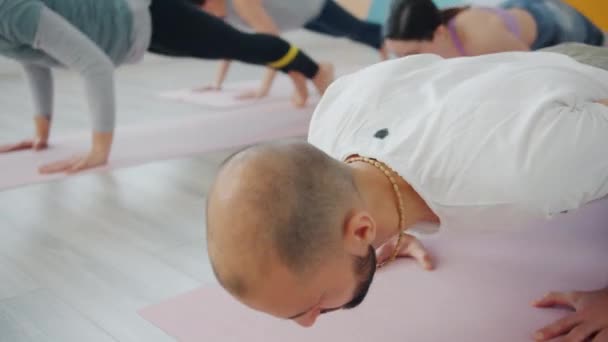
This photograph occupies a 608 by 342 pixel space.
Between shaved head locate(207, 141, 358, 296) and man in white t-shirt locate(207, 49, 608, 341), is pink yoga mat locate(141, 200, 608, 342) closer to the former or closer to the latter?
man in white t-shirt locate(207, 49, 608, 341)

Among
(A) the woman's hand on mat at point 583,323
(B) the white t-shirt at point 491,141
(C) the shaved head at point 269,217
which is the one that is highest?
(C) the shaved head at point 269,217

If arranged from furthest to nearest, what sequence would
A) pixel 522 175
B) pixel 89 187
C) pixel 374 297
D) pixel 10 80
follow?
1. pixel 10 80
2. pixel 89 187
3. pixel 374 297
4. pixel 522 175

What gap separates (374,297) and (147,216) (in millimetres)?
650

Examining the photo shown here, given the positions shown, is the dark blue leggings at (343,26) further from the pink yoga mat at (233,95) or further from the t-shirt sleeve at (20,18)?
the t-shirt sleeve at (20,18)

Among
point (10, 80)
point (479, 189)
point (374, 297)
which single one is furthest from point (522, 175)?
point (10, 80)

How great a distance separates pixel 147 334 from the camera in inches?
43.1

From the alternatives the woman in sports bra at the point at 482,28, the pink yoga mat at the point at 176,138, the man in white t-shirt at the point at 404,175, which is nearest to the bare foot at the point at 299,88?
the pink yoga mat at the point at 176,138

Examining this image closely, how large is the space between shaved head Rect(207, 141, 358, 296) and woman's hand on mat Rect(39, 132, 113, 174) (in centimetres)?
132

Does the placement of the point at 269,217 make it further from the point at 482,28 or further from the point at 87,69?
the point at 482,28

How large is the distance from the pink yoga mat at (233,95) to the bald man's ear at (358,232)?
2.07m

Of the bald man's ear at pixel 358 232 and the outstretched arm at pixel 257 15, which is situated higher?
the bald man's ear at pixel 358 232

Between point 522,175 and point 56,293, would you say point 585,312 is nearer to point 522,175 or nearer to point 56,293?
point 522,175

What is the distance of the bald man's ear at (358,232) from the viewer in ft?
2.48

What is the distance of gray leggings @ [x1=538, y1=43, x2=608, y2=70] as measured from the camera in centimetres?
129
